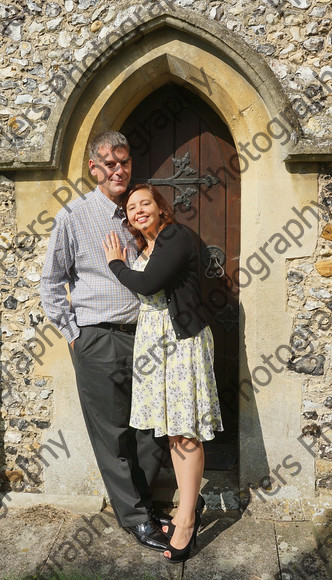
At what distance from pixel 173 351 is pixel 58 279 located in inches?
31.5

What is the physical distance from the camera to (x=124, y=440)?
2920 millimetres

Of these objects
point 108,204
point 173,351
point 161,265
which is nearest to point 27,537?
point 173,351

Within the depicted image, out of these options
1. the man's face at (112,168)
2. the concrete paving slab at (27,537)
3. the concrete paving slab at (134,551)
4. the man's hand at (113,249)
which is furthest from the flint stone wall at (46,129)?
the man's hand at (113,249)

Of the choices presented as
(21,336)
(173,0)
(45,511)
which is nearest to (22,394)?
(21,336)

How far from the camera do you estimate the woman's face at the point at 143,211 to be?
270 cm

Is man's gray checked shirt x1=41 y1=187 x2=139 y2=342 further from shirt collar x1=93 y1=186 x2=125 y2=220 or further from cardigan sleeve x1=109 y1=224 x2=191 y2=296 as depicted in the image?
cardigan sleeve x1=109 y1=224 x2=191 y2=296

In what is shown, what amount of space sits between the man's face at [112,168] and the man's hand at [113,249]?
25 cm

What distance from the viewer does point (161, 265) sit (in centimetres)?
257

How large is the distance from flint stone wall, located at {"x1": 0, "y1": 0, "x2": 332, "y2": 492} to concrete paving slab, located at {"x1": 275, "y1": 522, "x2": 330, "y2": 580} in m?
0.30

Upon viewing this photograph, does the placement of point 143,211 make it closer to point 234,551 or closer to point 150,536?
point 150,536

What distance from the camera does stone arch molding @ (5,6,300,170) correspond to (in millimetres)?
2867

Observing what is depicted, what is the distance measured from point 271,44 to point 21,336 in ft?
7.58

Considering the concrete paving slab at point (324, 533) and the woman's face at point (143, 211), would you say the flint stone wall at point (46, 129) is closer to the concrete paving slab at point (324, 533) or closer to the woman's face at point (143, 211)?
the concrete paving slab at point (324, 533)

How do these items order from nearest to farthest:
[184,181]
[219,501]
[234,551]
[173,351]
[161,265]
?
[161,265], [173,351], [234,551], [219,501], [184,181]
